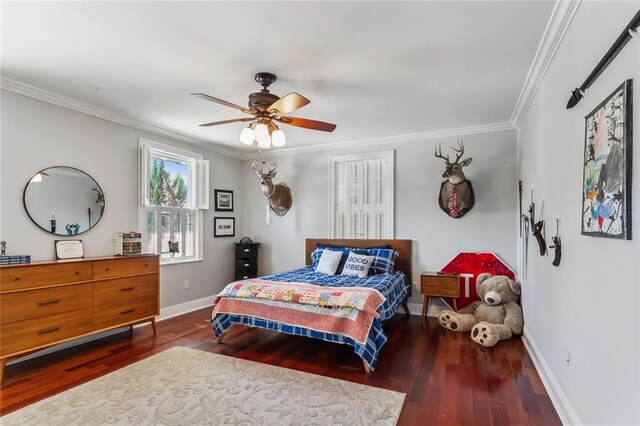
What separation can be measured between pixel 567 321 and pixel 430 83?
2255 mm

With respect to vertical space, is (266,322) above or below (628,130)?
below

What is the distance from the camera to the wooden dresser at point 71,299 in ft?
9.08

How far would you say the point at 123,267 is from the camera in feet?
12.0

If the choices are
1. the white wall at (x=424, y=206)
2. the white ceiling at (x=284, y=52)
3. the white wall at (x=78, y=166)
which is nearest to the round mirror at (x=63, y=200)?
the white wall at (x=78, y=166)

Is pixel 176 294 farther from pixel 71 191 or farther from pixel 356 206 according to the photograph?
pixel 356 206

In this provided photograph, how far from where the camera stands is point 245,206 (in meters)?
6.17

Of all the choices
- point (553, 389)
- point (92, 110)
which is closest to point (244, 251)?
point (92, 110)

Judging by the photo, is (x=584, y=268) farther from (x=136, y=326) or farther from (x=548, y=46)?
(x=136, y=326)

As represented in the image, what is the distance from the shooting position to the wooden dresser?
277 centimetres

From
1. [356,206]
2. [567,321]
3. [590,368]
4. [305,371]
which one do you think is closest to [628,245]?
[590,368]

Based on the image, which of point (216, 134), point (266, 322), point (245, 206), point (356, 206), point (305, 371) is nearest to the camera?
point (305, 371)

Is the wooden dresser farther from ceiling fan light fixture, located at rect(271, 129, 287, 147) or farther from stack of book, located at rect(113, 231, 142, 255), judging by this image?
ceiling fan light fixture, located at rect(271, 129, 287, 147)

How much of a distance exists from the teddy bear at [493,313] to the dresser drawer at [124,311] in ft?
11.7

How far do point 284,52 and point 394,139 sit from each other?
2.84 meters
